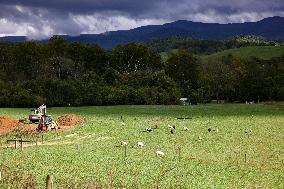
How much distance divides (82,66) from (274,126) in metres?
105

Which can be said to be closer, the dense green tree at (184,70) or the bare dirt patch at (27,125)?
the bare dirt patch at (27,125)

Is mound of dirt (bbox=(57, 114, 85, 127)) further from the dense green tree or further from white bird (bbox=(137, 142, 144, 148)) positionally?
the dense green tree

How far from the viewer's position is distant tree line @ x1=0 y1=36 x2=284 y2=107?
12081 cm

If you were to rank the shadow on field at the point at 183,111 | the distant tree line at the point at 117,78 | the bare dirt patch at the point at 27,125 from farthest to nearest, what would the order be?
the distant tree line at the point at 117,78 < the shadow on field at the point at 183,111 < the bare dirt patch at the point at 27,125

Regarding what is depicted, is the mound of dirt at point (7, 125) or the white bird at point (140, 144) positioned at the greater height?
the mound of dirt at point (7, 125)

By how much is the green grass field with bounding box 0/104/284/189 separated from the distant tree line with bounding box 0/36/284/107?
200ft

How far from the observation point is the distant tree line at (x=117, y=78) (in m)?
121

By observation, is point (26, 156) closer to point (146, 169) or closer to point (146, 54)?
point (146, 169)

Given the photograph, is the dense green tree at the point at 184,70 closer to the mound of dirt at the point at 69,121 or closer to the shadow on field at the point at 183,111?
the shadow on field at the point at 183,111

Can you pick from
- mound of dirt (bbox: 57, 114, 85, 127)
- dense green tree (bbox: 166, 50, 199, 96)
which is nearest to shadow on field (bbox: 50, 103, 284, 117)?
mound of dirt (bbox: 57, 114, 85, 127)

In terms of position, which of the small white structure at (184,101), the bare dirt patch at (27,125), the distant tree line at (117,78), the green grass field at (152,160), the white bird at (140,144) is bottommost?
the green grass field at (152,160)

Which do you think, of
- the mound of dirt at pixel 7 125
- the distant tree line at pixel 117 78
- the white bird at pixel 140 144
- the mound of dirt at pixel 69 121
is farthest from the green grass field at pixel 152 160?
the distant tree line at pixel 117 78

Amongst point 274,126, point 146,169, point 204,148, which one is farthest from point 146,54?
point 146,169

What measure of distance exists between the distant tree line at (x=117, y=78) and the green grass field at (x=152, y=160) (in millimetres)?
61083
